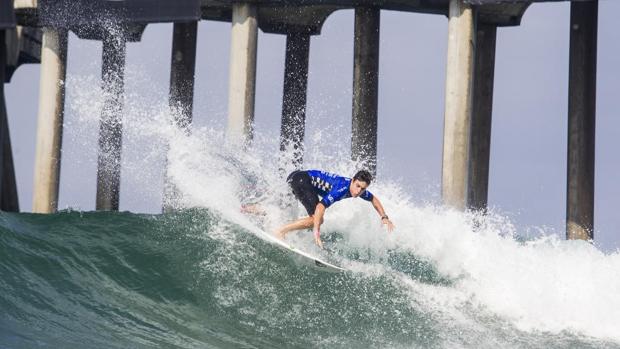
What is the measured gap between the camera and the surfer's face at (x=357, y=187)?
13.5m

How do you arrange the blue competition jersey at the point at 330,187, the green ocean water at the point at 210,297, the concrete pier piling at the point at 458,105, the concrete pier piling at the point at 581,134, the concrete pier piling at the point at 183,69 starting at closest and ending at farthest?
the green ocean water at the point at 210,297
the blue competition jersey at the point at 330,187
the concrete pier piling at the point at 458,105
the concrete pier piling at the point at 581,134
the concrete pier piling at the point at 183,69

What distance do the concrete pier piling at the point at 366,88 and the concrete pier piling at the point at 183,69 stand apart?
11.6 feet

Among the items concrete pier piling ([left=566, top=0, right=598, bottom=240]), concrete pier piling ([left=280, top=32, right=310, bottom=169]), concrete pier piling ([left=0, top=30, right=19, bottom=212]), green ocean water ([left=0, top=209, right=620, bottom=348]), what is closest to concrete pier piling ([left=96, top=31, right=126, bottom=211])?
concrete pier piling ([left=0, top=30, right=19, bottom=212])

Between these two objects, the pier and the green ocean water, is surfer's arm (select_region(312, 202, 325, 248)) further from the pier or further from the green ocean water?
the pier

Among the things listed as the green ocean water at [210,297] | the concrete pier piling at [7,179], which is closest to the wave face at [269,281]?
the green ocean water at [210,297]

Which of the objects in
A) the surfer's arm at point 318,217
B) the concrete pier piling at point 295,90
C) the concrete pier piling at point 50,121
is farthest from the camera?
the concrete pier piling at point 295,90

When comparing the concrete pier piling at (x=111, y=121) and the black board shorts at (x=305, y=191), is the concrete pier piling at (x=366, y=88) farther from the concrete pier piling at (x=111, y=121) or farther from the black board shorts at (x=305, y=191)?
the black board shorts at (x=305, y=191)

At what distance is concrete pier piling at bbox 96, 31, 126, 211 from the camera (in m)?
24.4

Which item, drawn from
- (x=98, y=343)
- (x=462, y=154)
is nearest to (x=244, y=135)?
(x=462, y=154)

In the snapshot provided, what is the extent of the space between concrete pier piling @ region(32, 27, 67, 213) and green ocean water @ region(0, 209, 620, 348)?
7.87 m

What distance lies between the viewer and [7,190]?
93.2 feet

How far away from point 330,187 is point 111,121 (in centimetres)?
1141

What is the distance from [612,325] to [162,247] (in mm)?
5809

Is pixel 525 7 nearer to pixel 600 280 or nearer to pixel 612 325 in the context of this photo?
pixel 600 280
